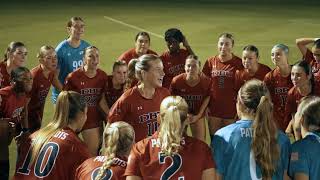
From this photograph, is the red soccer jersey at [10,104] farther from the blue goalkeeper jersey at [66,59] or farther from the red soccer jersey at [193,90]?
the red soccer jersey at [193,90]

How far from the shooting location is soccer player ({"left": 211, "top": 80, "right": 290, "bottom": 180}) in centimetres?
487

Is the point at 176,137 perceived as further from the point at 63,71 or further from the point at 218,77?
the point at 63,71

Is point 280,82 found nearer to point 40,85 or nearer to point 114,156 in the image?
point 40,85

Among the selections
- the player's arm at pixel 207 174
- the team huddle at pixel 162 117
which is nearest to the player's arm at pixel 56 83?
the team huddle at pixel 162 117

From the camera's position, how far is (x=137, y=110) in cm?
692

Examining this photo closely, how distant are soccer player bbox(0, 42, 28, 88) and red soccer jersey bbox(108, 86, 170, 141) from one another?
8.78 feet

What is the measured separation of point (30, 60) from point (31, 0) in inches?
609

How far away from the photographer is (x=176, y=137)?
4.71m

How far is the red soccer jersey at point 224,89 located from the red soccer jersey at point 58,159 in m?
4.37

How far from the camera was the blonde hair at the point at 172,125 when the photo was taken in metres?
4.71

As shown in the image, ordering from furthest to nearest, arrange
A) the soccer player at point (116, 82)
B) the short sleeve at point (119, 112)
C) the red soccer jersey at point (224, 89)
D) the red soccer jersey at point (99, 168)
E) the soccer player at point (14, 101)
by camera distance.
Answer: the red soccer jersey at point (224, 89) < the soccer player at point (116, 82) < the soccer player at point (14, 101) < the short sleeve at point (119, 112) < the red soccer jersey at point (99, 168)

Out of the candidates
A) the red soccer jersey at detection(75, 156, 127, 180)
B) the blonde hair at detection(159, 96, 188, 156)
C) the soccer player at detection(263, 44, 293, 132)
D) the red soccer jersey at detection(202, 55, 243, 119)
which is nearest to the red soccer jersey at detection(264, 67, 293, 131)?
the soccer player at detection(263, 44, 293, 132)

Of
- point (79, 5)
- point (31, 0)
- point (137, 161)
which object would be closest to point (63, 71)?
point (137, 161)

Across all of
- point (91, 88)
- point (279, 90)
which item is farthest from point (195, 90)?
point (91, 88)
